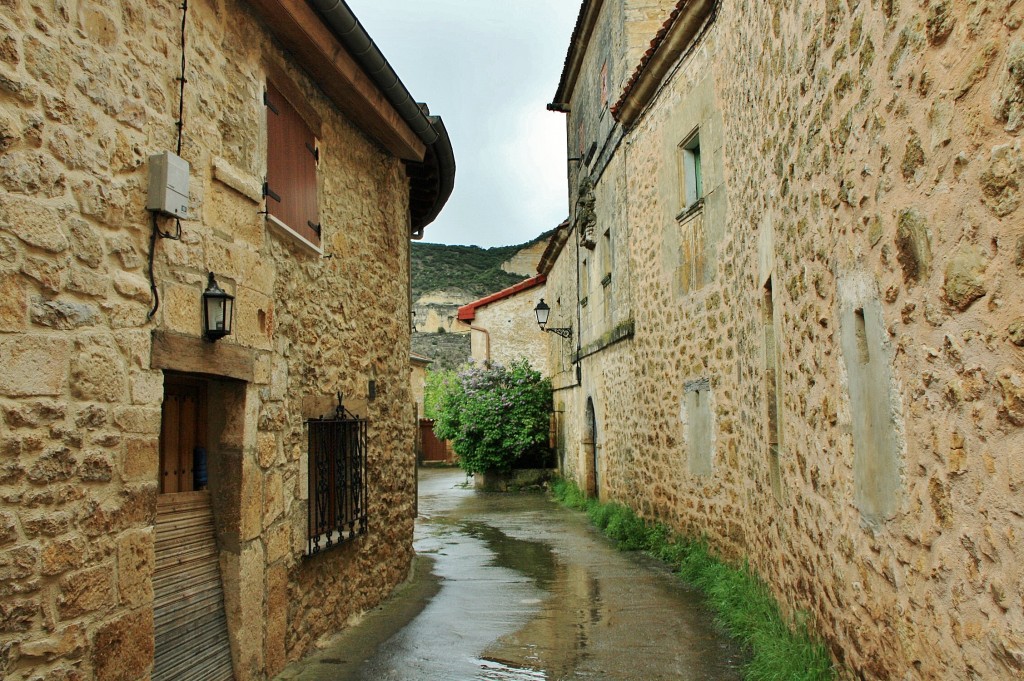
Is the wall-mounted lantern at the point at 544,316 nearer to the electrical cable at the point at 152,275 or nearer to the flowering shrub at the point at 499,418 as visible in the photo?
the flowering shrub at the point at 499,418

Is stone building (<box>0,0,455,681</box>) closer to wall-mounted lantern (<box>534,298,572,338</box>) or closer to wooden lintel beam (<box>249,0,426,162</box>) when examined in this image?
wooden lintel beam (<box>249,0,426,162</box>)

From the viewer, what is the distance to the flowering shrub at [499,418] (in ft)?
62.1

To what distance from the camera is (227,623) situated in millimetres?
4391

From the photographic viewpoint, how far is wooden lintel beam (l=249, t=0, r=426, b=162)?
488cm

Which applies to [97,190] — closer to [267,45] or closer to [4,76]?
[4,76]

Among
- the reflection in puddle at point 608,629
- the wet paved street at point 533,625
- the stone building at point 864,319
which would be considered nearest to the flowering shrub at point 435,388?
the wet paved street at point 533,625

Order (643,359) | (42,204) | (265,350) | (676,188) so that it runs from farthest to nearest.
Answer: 1. (643,359)
2. (676,188)
3. (265,350)
4. (42,204)

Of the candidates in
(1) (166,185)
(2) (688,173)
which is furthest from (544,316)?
(1) (166,185)

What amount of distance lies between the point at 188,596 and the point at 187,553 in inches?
8.6

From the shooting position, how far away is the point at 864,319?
10.3 ft

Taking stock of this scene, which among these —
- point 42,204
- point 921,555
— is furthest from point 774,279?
point 42,204

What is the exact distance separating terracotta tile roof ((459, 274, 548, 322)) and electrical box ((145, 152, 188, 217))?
61.2 feet

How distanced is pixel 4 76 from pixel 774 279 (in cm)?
412

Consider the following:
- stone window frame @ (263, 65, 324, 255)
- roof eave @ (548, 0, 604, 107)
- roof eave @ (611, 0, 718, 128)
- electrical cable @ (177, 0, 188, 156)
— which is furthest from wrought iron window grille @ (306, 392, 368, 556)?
roof eave @ (548, 0, 604, 107)
